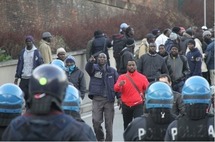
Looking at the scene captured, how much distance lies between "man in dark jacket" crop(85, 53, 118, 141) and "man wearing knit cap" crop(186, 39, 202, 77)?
16.3 ft

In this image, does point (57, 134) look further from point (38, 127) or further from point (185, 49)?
point (185, 49)

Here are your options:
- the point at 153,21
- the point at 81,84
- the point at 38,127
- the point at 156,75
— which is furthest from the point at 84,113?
the point at 153,21

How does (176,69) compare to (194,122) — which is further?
(176,69)

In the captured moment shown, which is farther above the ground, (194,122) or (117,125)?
(194,122)

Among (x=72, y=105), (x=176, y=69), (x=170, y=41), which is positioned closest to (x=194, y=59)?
(x=170, y=41)

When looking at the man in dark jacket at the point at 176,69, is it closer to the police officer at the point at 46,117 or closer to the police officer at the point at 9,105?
the police officer at the point at 9,105

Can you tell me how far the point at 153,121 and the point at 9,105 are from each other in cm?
136

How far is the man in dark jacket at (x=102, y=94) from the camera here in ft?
44.6

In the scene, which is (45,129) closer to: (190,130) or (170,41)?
(190,130)

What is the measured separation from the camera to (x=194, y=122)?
22.8 ft

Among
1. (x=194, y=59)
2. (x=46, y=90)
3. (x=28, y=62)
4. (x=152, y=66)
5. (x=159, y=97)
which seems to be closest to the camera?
(x=46, y=90)

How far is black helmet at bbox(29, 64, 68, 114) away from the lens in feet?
16.9

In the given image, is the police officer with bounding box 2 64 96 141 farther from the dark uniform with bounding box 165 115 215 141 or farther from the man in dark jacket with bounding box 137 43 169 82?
the man in dark jacket with bounding box 137 43 169 82

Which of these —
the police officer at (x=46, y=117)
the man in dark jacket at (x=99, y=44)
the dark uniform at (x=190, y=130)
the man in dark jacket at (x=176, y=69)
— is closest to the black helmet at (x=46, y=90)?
the police officer at (x=46, y=117)
